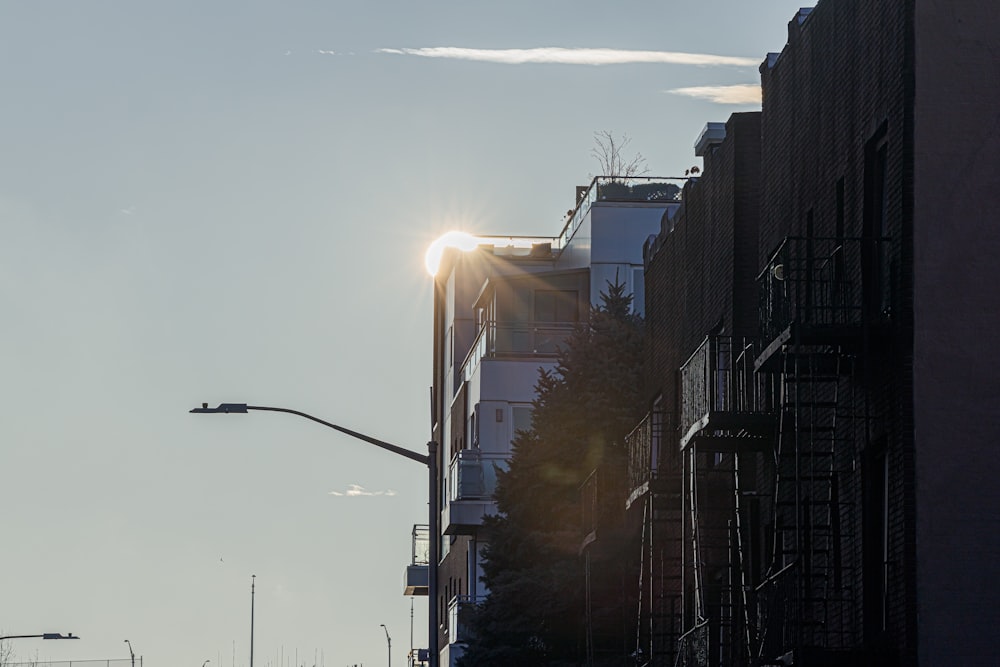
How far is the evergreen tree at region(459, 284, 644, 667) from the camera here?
43.5 meters

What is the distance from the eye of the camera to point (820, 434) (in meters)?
23.8

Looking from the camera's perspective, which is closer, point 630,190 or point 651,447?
point 651,447

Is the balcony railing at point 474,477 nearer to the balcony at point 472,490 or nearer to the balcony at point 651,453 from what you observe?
the balcony at point 472,490

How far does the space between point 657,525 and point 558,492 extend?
10.3m

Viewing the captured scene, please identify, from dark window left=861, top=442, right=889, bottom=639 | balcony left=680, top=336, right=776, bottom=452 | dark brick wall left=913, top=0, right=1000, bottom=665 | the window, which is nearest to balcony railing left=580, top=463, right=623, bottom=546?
balcony left=680, top=336, right=776, bottom=452

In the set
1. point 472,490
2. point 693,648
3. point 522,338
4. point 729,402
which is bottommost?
point 693,648

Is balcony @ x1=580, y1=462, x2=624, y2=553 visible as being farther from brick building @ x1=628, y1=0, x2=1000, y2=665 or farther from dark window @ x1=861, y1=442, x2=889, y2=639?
dark window @ x1=861, y1=442, x2=889, y2=639

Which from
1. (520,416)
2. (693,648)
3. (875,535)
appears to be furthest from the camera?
(520,416)

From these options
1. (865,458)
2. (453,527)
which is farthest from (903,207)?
(453,527)

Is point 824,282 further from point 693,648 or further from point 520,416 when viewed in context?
point 520,416

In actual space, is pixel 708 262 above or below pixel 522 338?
below

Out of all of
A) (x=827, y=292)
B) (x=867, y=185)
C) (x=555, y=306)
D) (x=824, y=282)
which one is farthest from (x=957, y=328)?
(x=555, y=306)

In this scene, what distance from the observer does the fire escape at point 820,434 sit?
2150 cm

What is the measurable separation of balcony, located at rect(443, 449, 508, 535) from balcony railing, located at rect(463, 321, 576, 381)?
3.77 meters
